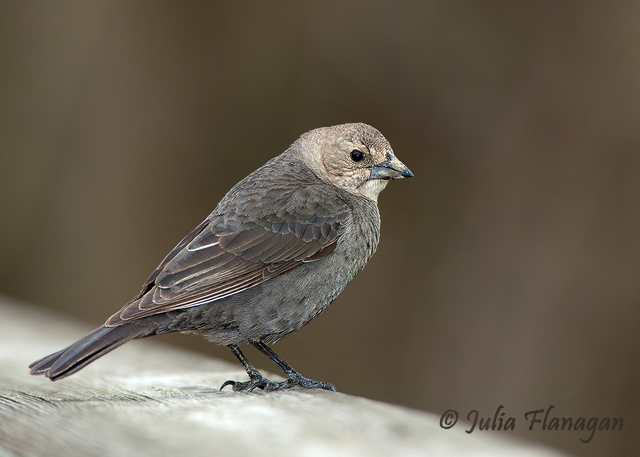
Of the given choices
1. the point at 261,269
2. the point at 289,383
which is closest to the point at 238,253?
the point at 261,269

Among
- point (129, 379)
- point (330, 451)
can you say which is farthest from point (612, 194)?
point (330, 451)

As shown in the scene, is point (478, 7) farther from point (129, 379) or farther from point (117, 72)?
point (129, 379)

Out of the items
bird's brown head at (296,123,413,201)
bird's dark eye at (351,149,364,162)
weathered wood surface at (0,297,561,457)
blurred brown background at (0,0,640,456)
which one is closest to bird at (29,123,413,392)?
bird's brown head at (296,123,413,201)

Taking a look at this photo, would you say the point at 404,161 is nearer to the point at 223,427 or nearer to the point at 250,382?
the point at 250,382

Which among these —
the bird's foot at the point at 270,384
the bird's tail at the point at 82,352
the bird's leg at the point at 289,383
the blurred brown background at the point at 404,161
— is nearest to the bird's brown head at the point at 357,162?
the bird's leg at the point at 289,383

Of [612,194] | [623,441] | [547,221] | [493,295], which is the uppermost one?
[612,194]

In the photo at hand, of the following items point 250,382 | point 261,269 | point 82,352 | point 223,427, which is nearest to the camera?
point 223,427

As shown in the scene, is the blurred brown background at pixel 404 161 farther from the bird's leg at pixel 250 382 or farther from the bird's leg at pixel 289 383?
the bird's leg at pixel 250 382

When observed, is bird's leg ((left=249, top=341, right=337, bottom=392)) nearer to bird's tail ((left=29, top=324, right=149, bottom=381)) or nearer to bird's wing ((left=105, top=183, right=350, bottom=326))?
bird's wing ((left=105, top=183, right=350, bottom=326))
